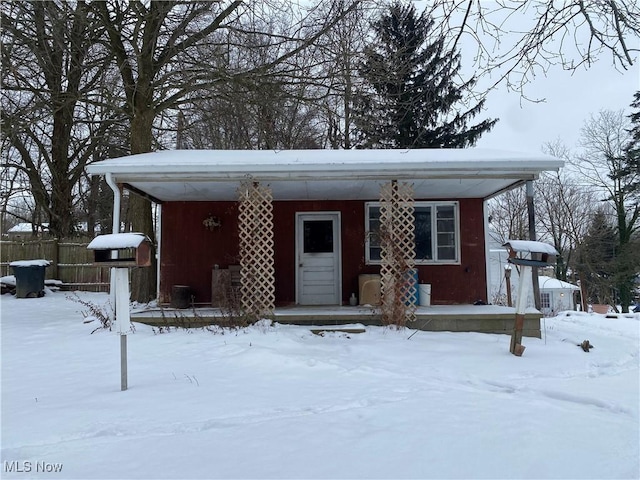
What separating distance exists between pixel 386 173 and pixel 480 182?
1818 mm

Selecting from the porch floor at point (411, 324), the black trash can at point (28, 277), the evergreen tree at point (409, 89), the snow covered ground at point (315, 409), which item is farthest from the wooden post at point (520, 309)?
the black trash can at point (28, 277)

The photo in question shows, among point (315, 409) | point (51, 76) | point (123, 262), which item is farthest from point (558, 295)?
point (123, 262)

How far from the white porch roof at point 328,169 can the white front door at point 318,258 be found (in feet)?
4.98

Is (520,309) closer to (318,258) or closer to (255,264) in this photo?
(255,264)

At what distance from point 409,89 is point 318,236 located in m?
4.99

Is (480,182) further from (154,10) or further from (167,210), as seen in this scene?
(154,10)

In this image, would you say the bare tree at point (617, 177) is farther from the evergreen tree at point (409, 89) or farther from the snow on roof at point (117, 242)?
the snow on roof at point (117, 242)

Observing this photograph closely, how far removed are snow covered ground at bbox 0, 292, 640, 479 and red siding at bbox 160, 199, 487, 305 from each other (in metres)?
2.86

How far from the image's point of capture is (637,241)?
2295 cm

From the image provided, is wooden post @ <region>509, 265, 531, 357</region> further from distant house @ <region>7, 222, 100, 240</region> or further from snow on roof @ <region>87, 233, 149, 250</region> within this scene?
distant house @ <region>7, 222, 100, 240</region>

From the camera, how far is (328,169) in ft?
21.2

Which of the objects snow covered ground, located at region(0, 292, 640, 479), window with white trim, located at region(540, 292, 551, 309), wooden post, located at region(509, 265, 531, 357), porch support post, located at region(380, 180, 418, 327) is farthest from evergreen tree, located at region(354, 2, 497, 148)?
window with white trim, located at region(540, 292, 551, 309)

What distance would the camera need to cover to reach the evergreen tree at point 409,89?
5473mm

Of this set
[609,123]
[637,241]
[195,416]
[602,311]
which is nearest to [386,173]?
[195,416]
